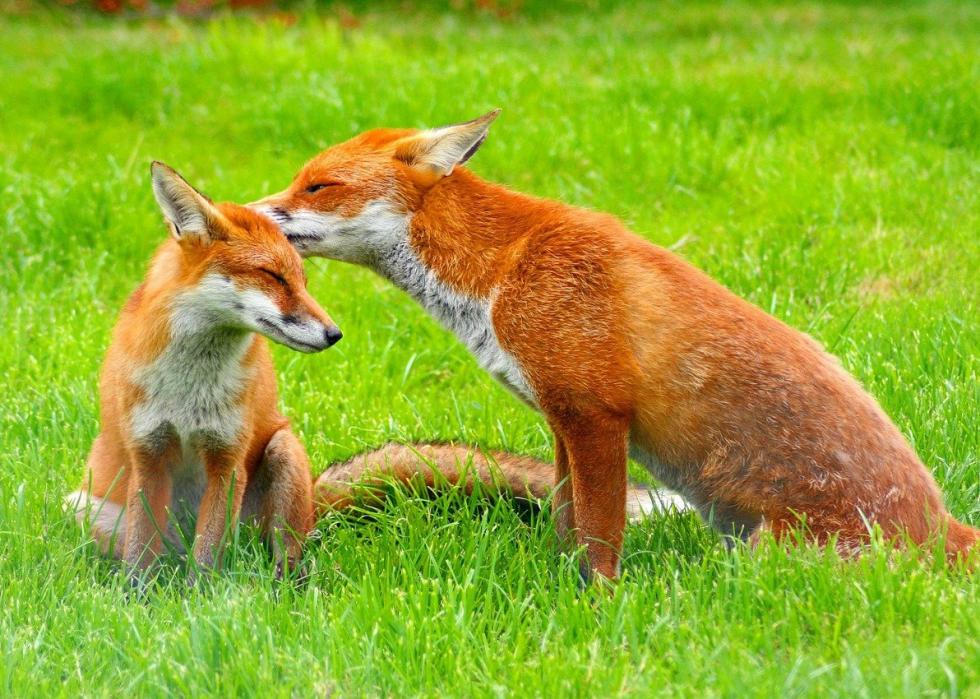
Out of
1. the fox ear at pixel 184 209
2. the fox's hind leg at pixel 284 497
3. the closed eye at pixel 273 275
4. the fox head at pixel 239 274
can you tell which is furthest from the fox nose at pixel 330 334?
the fox's hind leg at pixel 284 497

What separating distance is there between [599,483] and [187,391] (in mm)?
1601

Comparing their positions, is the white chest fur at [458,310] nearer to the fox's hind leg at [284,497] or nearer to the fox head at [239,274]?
the fox head at [239,274]

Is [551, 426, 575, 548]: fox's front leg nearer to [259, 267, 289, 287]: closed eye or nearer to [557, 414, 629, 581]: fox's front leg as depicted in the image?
[557, 414, 629, 581]: fox's front leg

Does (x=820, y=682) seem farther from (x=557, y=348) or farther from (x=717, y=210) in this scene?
(x=717, y=210)

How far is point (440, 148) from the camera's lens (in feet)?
15.7

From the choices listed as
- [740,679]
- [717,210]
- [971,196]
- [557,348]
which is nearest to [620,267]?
[557,348]

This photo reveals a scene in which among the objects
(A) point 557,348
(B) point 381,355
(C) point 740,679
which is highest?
(A) point 557,348

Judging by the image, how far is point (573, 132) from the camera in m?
9.59

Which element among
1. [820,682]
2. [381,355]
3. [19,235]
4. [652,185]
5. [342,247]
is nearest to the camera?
[820,682]

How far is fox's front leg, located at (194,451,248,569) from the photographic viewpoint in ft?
15.3

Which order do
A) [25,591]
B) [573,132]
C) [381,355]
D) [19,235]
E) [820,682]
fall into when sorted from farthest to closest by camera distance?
[573,132], [19,235], [381,355], [25,591], [820,682]

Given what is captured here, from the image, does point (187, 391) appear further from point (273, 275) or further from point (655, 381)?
point (655, 381)

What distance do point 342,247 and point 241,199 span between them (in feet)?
12.9

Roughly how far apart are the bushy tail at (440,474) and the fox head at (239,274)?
895mm
